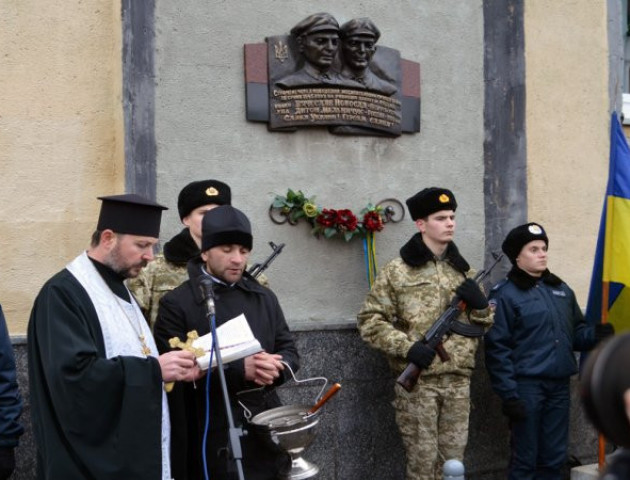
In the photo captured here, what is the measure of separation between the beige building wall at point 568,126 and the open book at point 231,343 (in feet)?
13.6

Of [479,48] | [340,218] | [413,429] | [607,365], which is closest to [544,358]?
[413,429]

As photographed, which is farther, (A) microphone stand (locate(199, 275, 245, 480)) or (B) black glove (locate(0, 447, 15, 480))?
(B) black glove (locate(0, 447, 15, 480))

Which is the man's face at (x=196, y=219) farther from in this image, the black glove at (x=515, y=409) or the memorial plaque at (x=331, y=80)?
the black glove at (x=515, y=409)

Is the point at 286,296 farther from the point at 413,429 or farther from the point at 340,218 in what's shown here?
the point at 413,429

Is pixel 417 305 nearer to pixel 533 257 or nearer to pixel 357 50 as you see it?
pixel 533 257

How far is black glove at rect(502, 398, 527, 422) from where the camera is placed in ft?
18.9

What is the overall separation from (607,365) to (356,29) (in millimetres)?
4936

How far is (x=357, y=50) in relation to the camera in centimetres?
640

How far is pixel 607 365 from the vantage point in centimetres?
179

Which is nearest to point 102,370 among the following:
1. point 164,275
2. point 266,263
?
point 164,275

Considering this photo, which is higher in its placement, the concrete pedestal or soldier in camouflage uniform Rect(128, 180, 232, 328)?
soldier in camouflage uniform Rect(128, 180, 232, 328)

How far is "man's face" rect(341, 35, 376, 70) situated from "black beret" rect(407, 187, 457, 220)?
1.22 metres

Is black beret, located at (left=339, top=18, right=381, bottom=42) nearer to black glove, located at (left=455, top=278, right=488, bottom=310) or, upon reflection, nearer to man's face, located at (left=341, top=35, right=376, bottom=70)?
man's face, located at (left=341, top=35, right=376, bottom=70)

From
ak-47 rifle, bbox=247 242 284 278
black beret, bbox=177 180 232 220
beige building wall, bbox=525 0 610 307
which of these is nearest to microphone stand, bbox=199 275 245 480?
black beret, bbox=177 180 232 220
